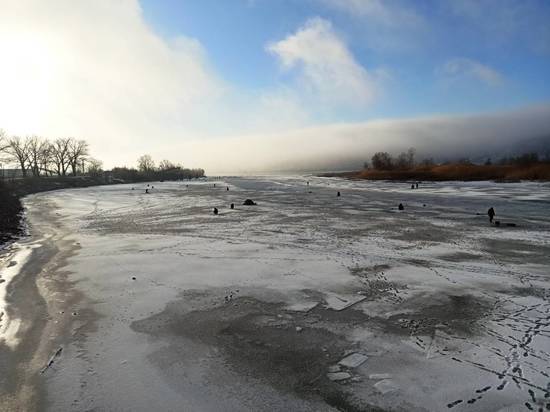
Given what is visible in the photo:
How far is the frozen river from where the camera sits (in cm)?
449

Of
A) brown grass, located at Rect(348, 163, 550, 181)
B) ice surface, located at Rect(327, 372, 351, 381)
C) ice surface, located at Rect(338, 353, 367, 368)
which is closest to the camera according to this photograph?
ice surface, located at Rect(327, 372, 351, 381)

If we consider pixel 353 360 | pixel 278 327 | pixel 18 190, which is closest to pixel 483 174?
pixel 18 190

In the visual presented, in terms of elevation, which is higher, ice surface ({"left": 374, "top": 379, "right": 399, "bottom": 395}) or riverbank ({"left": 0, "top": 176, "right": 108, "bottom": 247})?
riverbank ({"left": 0, "top": 176, "right": 108, "bottom": 247})

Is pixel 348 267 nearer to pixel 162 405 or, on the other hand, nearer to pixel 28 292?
pixel 162 405

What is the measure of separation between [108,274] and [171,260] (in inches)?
74.9

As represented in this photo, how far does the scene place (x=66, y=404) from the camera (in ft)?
14.2

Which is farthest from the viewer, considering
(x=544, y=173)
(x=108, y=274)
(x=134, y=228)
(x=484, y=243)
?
(x=544, y=173)

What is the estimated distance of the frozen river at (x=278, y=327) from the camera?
449cm

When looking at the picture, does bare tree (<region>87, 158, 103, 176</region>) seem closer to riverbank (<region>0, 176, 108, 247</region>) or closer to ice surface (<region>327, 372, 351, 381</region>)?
riverbank (<region>0, 176, 108, 247</region>)

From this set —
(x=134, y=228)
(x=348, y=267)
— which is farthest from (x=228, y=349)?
(x=134, y=228)

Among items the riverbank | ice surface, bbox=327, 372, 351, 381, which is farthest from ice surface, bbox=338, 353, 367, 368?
the riverbank

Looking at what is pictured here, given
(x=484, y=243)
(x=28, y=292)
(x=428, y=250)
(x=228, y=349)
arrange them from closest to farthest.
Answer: (x=228, y=349)
(x=28, y=292)
(x=428, y=250)
(x=484, y=243)

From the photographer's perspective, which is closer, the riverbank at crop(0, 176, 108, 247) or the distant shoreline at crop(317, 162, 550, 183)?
the riverbank at crop(0, 176, 108, 247)

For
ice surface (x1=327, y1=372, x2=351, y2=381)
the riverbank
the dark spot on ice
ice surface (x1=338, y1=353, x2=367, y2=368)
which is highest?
the riverbank
